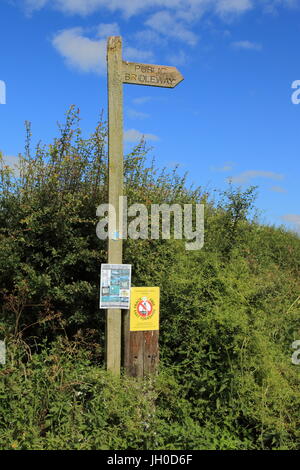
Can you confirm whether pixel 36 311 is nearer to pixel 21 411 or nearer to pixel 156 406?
pixel 21 411

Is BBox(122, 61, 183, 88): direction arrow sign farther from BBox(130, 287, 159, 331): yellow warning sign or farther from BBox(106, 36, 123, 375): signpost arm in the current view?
BBox(130, 287, 159, 331): yellow warning sign

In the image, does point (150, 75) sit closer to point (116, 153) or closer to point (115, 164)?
point (116, 153)

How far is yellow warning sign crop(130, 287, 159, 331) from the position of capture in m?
4.98

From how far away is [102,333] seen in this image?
573cm

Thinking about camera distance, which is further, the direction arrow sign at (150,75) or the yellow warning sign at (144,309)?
the direction arrow sign at (150,75)

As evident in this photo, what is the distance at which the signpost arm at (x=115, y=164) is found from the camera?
16.5 feet

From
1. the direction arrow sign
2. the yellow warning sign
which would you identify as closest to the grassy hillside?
the yellow warning sign

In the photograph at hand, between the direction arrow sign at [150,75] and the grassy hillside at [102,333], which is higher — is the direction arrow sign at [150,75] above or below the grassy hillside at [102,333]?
above

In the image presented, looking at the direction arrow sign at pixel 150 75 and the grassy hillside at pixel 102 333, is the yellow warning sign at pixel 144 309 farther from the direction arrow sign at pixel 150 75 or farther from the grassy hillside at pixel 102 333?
the direction arrow sign at pixel 150 75

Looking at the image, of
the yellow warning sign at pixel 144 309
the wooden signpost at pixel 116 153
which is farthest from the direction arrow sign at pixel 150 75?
the yellow warning sign at pixel 144 309

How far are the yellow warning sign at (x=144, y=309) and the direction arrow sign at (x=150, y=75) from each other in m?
2.35

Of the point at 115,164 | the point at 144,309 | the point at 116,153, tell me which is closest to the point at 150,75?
the point at 116,153
